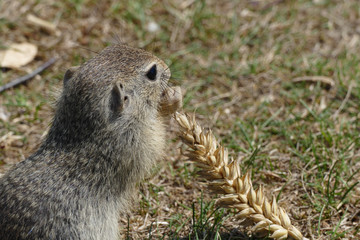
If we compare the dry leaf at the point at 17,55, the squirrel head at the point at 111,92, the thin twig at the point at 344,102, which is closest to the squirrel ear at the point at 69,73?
the squirrel head at the point at 111,92

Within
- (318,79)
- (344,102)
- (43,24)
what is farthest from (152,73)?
(43,24)

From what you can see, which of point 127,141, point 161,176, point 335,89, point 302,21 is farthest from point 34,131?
point 302,21

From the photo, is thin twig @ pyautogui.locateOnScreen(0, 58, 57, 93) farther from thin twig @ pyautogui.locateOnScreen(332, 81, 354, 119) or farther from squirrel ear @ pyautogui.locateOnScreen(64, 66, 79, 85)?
thin twig @ pyautogui.locateOnScreen(332, 81, 354, 119)

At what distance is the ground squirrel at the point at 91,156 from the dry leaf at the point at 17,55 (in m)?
2.21

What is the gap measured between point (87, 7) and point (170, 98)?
320cm

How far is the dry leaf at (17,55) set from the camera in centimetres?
593

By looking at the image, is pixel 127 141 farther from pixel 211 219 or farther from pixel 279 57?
pixel 279 57

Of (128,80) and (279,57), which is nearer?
(128,80)

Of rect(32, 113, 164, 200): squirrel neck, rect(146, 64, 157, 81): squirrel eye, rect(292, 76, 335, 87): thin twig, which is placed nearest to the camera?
rect(32, 113, 164, 200): squirrel neck

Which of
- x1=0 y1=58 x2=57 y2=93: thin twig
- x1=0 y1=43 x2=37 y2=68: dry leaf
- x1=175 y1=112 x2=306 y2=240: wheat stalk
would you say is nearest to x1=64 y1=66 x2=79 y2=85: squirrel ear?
x1=175 y1=112 x2=306 y2=240: wheat stalk

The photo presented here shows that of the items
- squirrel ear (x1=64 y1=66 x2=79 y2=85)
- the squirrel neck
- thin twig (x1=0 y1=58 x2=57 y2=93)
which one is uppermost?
thin twig (x1=0 y1=58 x2=57 y2=93)

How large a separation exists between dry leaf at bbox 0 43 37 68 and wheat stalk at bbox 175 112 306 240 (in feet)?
10.1

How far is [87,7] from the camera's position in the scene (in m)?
6.75

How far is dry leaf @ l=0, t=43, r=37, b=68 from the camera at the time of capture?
5930mm
